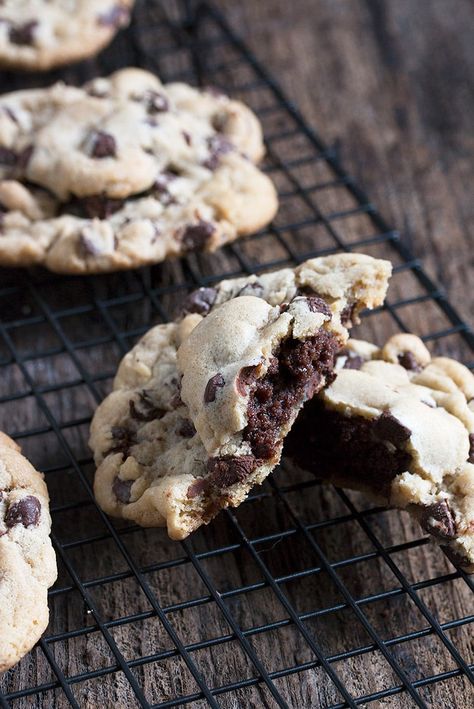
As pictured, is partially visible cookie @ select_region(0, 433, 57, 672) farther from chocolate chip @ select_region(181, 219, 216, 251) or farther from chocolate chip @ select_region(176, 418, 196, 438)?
chocolate chip @ select_region(181, 219, 216, 251)

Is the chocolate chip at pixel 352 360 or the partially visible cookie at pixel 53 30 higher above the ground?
the partially visible cookie at pixel 53 30

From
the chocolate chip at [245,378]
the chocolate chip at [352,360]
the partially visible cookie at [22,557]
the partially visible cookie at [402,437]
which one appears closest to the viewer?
the partially visible cookie at [22,557]

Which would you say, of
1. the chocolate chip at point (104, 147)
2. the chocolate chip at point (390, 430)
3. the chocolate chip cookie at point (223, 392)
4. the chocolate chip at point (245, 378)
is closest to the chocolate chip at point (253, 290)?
the chocolate chip cookie at point (223, 392)

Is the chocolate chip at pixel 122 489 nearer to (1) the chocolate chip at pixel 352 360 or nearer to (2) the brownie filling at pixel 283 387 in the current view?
(2) the brownie filling at pixel 283 387

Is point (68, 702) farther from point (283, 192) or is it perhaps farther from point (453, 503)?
point (283, 192)

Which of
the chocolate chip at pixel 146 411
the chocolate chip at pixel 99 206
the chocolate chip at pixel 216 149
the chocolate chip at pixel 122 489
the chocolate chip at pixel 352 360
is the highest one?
the chocolate chip at pixel 216 149

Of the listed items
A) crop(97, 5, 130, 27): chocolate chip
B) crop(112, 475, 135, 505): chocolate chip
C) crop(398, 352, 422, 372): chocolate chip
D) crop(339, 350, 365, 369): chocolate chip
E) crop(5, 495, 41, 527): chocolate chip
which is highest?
crop(97, 5, 130, 27): chocolate chip

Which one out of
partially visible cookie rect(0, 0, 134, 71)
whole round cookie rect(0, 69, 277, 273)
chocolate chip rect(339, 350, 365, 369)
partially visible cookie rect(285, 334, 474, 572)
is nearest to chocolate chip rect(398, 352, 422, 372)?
partially visible cookie rect(285, 334, 474, 572)
